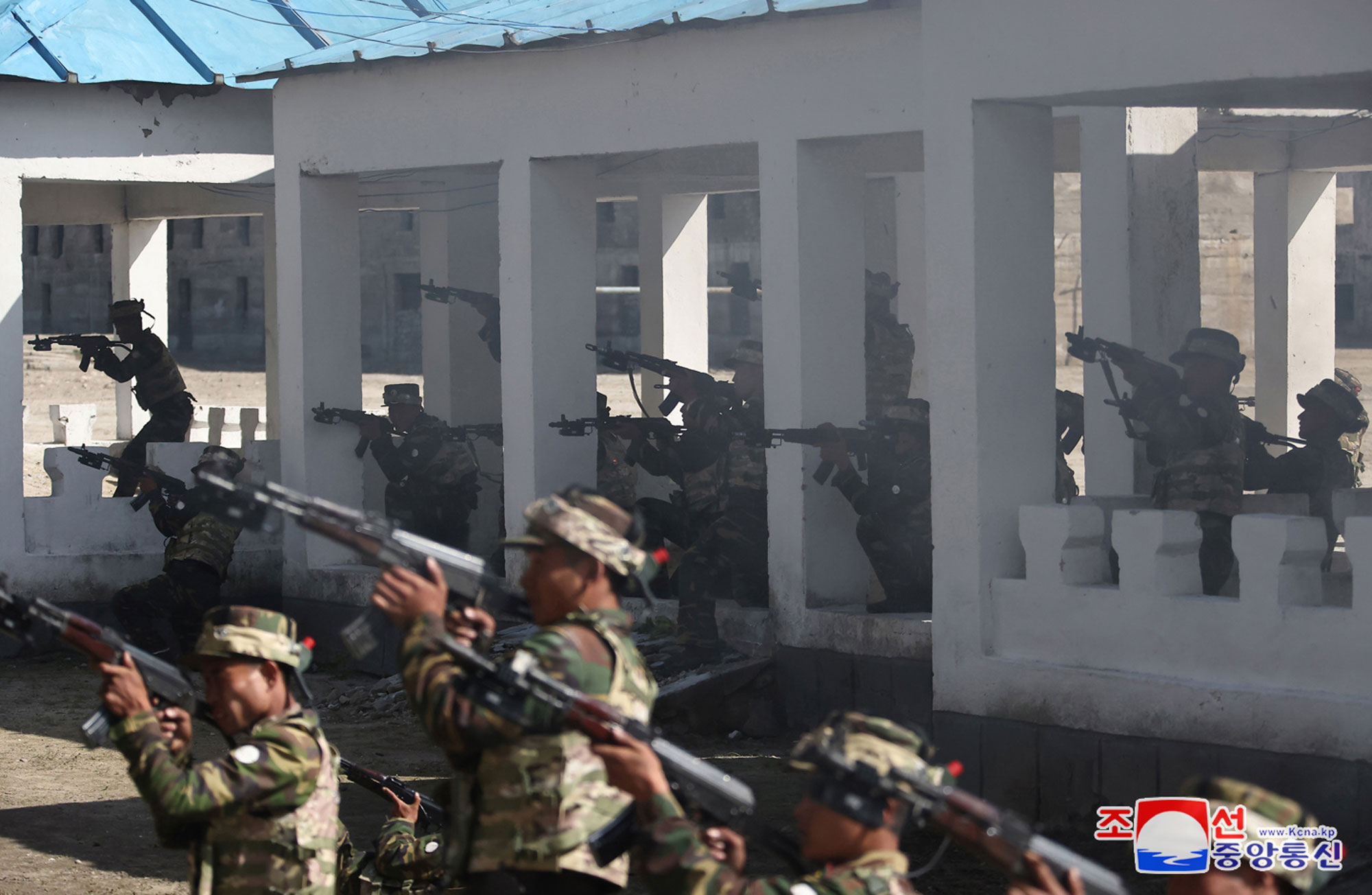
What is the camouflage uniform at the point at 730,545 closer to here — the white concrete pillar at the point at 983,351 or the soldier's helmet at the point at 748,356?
the soldier's helmet at the point at 748,356

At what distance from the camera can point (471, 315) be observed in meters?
13.3

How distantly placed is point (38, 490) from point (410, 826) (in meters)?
13.2

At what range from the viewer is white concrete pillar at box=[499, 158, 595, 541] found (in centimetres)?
1002

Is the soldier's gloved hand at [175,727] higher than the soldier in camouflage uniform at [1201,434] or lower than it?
lower

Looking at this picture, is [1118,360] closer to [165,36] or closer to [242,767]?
[242,767]

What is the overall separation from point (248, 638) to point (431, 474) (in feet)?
24.5

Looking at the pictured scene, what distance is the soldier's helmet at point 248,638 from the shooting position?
13.4 ft

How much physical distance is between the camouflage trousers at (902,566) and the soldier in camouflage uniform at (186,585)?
406 centimetres

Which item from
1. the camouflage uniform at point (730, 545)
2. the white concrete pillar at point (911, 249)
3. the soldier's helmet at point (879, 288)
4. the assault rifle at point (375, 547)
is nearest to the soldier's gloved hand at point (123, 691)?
the assault rifle at point (375, 547)

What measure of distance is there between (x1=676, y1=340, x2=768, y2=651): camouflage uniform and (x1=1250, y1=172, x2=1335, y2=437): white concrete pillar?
4.58 metres

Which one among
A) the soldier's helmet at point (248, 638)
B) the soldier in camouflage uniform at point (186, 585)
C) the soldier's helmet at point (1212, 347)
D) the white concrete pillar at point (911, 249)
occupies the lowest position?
the soldier in camouflage uniform at point (186, 585)

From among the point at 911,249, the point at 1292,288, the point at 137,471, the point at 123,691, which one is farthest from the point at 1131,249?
the point at 137,471

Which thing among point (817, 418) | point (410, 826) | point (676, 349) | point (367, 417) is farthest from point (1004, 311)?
point (676, 349)

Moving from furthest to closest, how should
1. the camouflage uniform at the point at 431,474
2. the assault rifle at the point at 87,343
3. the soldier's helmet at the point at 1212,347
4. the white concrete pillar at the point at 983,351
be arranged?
the assault rifle at the point at 87,343, the camouflage uniform at the point at 431,474, the soldier's helmet at the point at 1212,347, the white concrete pillar at the point at 983,351
